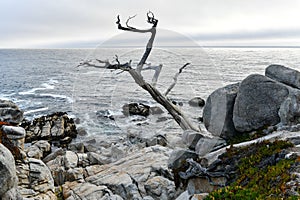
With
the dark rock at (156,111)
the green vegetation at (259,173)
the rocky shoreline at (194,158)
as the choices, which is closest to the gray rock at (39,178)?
the rocky shoreline at (194,158)

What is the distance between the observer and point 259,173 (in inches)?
307

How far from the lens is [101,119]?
2936 cm

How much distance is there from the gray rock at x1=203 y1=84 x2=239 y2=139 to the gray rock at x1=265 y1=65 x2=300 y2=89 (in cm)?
166

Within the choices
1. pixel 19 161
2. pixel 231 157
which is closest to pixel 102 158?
pixel 19 161

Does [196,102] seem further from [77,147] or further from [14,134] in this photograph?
[14,134]

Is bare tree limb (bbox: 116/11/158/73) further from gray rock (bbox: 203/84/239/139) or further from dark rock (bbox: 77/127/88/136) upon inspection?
dark rock (bbox: 77/127/88/136)

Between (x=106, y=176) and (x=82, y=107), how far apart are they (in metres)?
17.4

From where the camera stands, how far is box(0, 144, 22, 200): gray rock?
917 cm

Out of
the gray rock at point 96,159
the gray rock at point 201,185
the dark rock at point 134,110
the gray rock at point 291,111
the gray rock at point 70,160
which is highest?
the gray rock at point 291,111

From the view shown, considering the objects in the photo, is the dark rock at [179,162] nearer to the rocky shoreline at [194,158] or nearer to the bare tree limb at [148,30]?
the rocky shoreline at [194,158]

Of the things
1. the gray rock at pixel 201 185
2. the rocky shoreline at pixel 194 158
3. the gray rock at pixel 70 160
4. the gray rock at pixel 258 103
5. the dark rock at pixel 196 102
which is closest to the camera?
the gray rock at pixel 201 185

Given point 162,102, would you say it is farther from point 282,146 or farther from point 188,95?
point 282,146

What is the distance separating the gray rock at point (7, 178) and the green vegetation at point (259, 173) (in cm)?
641

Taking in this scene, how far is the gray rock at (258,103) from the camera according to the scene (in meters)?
11.8
